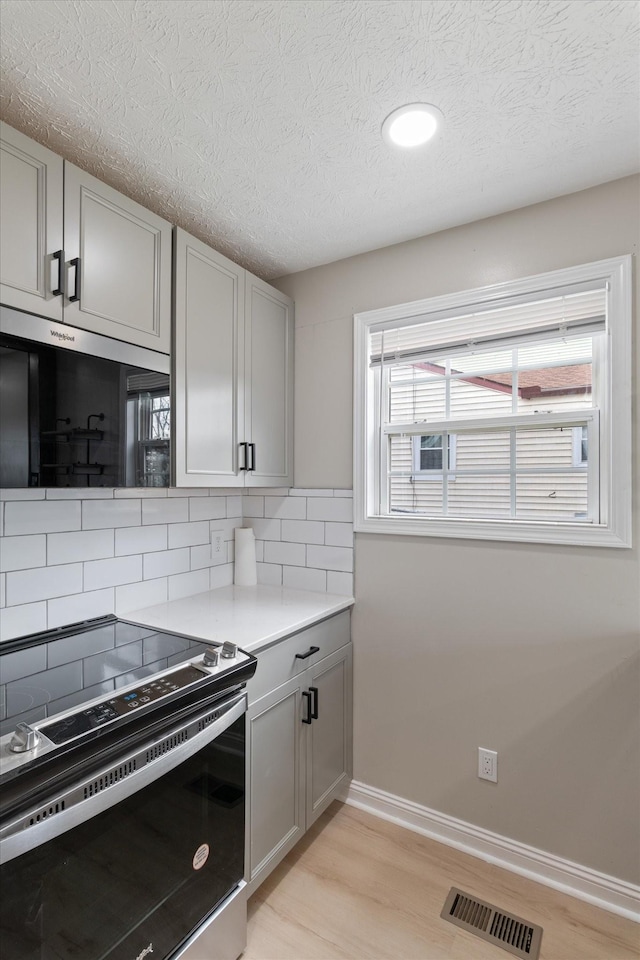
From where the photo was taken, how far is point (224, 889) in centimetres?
142

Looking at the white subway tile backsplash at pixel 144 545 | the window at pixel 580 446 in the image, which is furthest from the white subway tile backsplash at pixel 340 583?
the window at pixel 580 446

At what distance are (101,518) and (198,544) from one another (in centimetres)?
53

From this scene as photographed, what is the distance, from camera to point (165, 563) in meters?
2.09

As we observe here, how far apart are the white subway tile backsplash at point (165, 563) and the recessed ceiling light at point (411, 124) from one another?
1.71 meters

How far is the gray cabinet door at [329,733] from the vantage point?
1910mm

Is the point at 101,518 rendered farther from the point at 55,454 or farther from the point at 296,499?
the point at 296,499

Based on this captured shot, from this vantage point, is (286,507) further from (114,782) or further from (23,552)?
(114,782)

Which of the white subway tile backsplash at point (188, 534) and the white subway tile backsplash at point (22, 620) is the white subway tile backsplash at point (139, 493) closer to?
the white subway tile backsplash at point (188, 534)

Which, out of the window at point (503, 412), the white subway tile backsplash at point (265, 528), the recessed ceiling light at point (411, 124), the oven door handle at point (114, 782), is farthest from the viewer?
→ the white subway tile backsplash at point (265, 528)

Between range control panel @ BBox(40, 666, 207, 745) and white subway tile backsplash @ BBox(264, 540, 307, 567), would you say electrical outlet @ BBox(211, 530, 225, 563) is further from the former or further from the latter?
range control panel @ BBox(40, 666, 207, 745)

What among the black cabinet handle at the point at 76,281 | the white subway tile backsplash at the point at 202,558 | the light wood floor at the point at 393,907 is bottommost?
the light wood floor at the point at 393,907

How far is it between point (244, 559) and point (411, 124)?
1848mm

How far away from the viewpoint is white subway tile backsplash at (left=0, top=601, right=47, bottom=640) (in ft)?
5.04

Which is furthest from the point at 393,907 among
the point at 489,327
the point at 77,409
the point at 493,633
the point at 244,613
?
the point at 489,327
